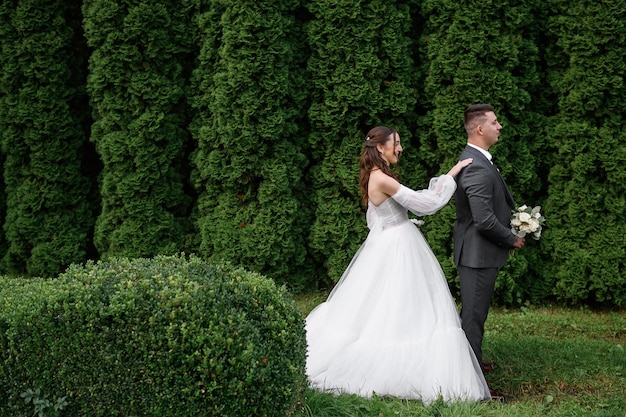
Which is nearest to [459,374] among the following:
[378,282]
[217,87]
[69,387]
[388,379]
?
[388,379]

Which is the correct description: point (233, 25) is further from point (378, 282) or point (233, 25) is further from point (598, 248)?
point (598, 248)

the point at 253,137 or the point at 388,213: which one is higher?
the point at 253,137

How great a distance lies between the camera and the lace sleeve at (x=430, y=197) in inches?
216

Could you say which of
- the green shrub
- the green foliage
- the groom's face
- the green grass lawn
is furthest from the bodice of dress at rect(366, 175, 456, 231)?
the green foliage

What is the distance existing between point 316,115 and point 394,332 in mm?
3778

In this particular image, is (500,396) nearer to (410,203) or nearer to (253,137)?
(410,203)

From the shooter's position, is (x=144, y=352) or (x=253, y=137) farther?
(x=253, y=137)

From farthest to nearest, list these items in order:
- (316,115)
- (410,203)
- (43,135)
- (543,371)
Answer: (43,135) < (316,115) < (543,371) < (410,203)

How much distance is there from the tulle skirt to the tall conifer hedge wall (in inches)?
100

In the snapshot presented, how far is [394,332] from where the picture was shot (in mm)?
5469

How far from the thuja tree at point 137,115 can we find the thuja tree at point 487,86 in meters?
3.27

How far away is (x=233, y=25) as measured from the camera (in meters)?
8.12

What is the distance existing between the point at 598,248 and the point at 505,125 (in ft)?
6.07

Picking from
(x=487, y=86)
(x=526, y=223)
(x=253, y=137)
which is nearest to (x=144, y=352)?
(x=526, y=223)
